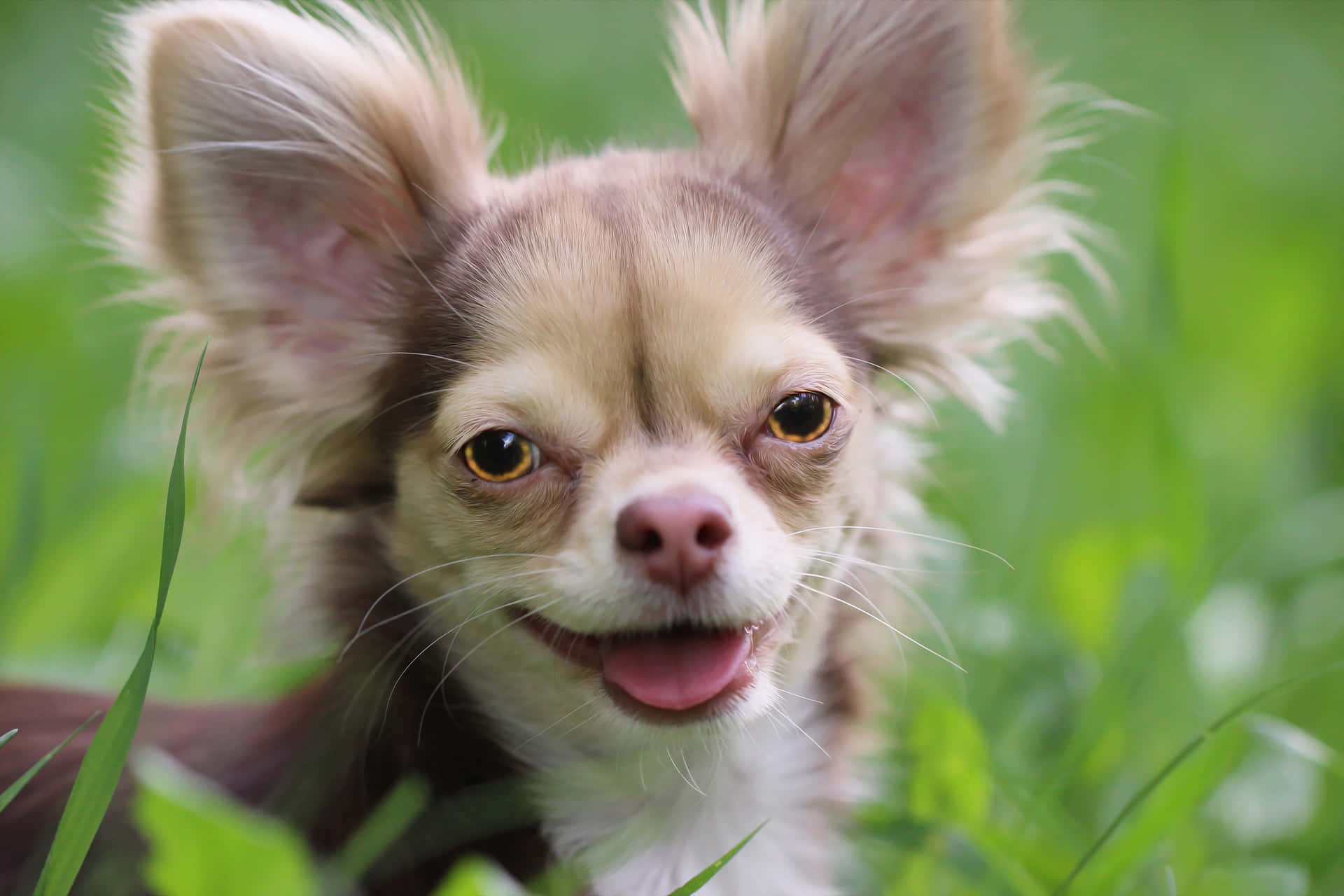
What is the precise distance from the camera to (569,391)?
2.31m

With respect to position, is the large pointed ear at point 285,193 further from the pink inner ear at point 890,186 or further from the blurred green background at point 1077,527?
the pink inner ear at point 890,186

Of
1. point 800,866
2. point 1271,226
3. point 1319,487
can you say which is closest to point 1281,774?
point 800,866

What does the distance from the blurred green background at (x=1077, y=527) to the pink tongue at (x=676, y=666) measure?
70 cm

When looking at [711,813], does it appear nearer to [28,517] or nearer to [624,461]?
[624,461]

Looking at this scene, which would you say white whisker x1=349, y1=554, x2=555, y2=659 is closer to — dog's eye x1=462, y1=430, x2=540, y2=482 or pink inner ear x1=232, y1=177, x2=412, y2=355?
dog's eye x1=462, y1=430, x2=540, y2=482

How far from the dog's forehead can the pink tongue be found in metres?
0.42

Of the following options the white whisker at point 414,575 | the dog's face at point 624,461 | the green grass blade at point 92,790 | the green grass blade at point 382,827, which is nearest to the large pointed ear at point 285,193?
the dog's face at point 624,461

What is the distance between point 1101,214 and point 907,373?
12.0 ft

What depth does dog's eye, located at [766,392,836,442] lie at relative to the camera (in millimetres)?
2424

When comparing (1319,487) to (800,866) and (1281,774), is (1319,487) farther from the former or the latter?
(800,866)

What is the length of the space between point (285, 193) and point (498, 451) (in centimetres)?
77

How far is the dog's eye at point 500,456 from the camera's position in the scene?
2348 mm

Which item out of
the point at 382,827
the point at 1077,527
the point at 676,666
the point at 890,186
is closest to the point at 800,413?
the point at 676,666

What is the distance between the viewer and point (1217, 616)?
3.67 m
